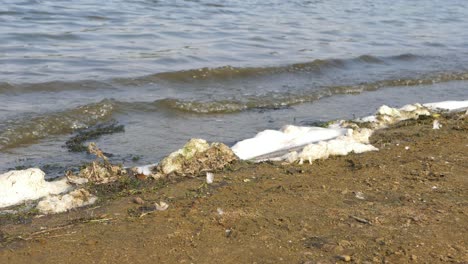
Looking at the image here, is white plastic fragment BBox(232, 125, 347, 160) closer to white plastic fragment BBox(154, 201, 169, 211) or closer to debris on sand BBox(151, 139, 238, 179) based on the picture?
debris on sand BBox(151, 139, 238, 179)

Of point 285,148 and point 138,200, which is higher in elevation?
Result: point 138,200

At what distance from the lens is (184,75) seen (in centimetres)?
922

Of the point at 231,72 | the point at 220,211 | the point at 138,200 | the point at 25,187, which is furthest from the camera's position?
the point at 231,72

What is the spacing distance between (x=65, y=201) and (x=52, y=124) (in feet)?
9.45

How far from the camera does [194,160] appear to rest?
4.93 meters

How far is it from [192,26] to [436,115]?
276 inches

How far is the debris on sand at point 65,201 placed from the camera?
4105 millimetres

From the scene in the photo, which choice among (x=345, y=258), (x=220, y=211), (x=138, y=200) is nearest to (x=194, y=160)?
(x=138, y=200)

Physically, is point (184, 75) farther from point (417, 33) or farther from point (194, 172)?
point (417, 33)

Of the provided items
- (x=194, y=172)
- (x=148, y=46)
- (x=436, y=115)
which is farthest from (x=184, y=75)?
(x=194, y=172)

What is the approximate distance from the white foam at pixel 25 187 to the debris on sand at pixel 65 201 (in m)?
0.21

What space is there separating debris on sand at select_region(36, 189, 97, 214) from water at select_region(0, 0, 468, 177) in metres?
1.22

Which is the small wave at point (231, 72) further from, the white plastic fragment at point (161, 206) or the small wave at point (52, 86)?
the white plastic fragment at point (161, 206)

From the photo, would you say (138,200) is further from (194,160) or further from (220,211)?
(194,160)
